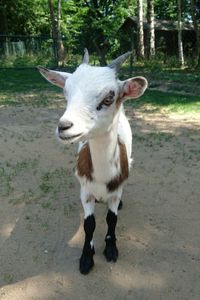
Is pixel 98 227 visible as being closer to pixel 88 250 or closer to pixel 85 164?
pixel 88 250

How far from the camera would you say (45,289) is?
10.5 ft

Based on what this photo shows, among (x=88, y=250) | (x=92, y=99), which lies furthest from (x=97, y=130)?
(x=88, y=250)

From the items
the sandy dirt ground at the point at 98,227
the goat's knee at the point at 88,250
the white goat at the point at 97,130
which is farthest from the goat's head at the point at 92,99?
the sandy dirt ground at the point at 98,227

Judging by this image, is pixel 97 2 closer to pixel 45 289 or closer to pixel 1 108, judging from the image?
pixel 1 108

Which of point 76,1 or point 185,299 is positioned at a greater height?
point 76,1

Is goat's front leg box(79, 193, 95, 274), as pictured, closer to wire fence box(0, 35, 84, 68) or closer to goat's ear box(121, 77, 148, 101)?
goat's ear box(121, 77, 148, 101)

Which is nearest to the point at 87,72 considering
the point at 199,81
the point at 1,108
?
the point at 1,108

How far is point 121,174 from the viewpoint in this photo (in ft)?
11.4

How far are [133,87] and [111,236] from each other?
56.8 inches

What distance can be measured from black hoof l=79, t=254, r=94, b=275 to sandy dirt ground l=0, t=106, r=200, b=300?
0.05m

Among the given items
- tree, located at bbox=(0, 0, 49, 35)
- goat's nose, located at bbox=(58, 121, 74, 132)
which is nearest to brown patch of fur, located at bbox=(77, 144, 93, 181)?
goat's nose, located at bbox=(58, 121, 74, 132)

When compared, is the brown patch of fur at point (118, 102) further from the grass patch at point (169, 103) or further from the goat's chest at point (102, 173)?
the grass patch at point (169, 103)

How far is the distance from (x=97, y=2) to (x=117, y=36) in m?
3.20

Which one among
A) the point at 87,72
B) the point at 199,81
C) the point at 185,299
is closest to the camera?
the point at 87,72
